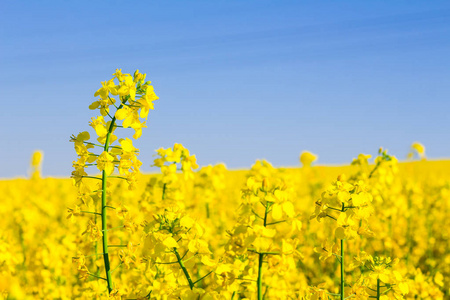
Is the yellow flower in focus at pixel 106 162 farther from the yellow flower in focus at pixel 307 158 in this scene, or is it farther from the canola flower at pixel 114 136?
the yellow flower in focus at pixel 307 158

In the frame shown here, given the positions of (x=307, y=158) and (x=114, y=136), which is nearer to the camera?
(x=114, y=136)

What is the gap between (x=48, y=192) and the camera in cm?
1136

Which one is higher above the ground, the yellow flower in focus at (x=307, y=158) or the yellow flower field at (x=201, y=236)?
the yellow flower in focus at (x=307, y=158)

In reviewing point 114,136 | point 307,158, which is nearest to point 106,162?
point 114,136

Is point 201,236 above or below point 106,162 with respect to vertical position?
below

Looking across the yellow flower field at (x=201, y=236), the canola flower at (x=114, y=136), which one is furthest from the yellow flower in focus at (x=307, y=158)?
the canola flower at (x=114, y=136)

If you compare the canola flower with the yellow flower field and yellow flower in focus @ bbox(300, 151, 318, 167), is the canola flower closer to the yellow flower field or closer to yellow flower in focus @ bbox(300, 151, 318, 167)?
the yellow flower field

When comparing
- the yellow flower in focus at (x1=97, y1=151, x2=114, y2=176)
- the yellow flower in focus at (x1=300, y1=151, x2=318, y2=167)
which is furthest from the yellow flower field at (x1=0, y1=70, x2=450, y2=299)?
the yellow flower in focus at (x1=300, y1=151, x2=318, y2=167)

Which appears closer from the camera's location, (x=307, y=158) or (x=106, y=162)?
(x=106, y=162)

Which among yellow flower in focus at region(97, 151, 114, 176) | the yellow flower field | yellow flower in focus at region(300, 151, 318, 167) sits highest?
yellow flower in focus at region(300, 151, 318, 167)

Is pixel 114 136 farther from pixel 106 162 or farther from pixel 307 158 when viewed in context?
pixel 307 158

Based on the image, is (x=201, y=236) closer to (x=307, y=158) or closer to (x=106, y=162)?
(x=106, y=162)

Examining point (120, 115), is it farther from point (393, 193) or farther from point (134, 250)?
point (393, 193)

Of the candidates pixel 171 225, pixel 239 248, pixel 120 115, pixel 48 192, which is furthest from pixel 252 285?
pixel 48 192
